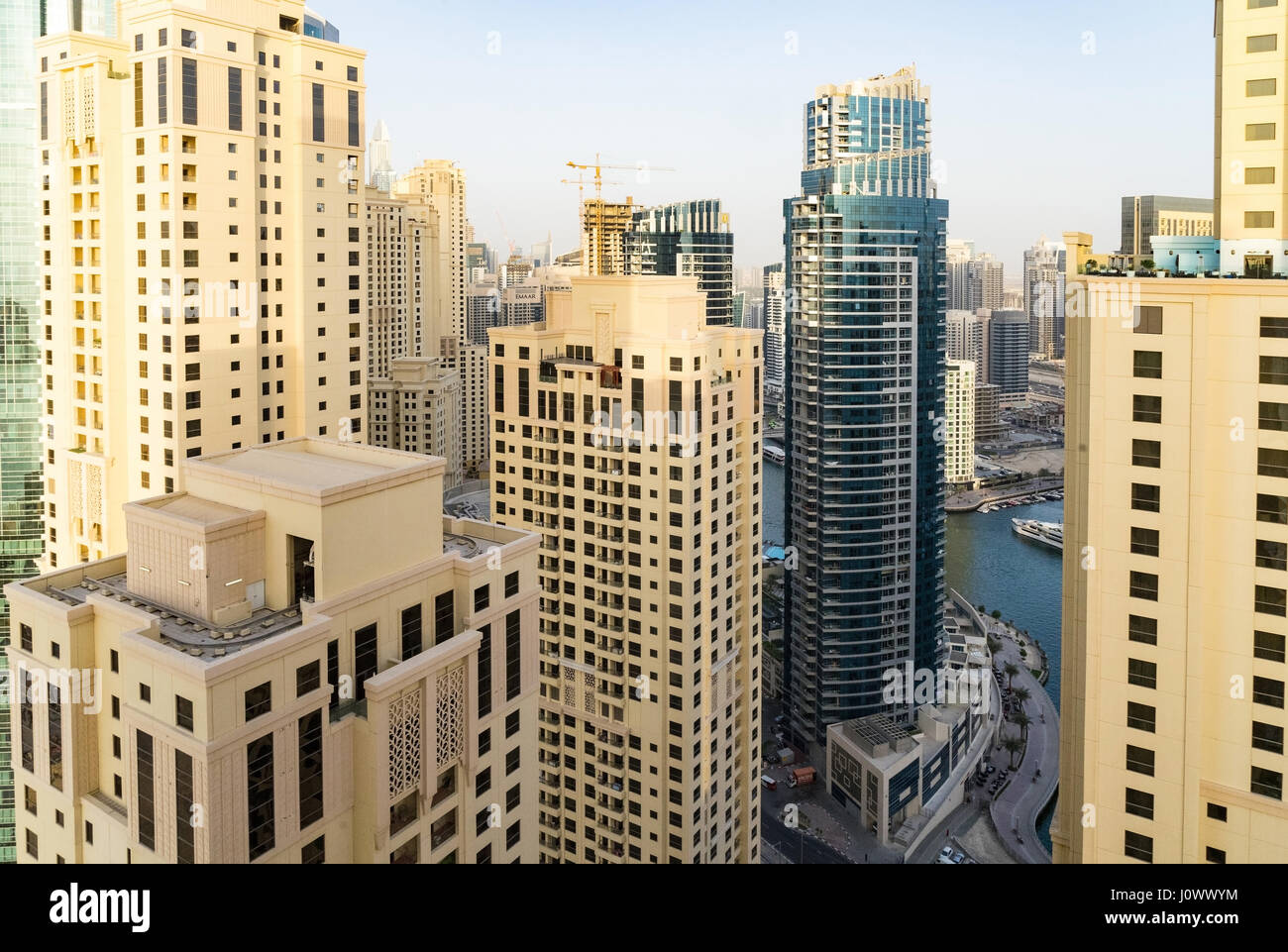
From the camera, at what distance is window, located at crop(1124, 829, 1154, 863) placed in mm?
12445

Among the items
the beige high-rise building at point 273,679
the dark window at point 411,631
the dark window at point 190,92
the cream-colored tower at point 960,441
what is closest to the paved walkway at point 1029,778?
the beige high-rise building at point 273,679

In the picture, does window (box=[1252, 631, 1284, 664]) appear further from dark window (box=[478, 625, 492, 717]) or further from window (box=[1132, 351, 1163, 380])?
dark window (box=[478, 625, 492, 717])

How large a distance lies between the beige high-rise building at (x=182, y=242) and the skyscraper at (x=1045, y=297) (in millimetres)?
27308

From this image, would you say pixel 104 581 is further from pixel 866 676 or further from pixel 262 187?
pixel 866 676

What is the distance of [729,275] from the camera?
220 ft

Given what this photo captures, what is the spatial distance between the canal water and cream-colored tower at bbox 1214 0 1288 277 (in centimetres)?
3981

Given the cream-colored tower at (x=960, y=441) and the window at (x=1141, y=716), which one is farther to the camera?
the cream-colored tower at (x=960, y=441)

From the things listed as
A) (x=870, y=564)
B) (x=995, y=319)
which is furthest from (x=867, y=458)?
(x=995, y=319)

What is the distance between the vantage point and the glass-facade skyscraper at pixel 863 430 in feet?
132

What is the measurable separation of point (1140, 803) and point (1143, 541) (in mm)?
3275

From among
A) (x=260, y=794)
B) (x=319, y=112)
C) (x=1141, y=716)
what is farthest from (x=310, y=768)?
(x=319, y=112)

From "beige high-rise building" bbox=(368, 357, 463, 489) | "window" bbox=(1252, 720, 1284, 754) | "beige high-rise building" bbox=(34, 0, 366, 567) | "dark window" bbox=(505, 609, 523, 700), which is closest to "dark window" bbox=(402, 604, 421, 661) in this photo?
"dark window" bbox=(505, 609, 523, 700)

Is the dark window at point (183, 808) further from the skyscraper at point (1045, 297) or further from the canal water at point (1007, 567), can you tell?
the canal water at point (1007, 567)

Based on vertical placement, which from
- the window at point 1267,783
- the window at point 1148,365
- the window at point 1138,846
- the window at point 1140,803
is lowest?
the window at point 1138,846
